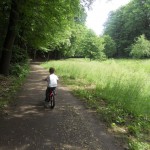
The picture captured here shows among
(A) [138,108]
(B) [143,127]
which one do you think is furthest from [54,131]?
(A) [138,108]

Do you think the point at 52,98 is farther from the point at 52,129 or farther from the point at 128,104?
the point at 128,104

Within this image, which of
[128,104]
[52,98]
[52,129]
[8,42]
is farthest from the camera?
[8,42]

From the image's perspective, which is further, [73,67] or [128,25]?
[128,25]

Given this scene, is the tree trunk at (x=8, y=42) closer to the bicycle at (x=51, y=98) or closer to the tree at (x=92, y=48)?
the bicycle at (x=51, y=98)

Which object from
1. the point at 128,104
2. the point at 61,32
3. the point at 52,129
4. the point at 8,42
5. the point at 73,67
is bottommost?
the point at 52,129

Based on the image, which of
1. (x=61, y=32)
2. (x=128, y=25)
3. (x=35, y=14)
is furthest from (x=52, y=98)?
(x=128, y=25)

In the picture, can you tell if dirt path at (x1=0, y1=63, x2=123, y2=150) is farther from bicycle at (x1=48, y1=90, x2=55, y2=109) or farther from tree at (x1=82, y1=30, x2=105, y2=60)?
tree at (x1=82, y1=30, x2=105, y2=60)

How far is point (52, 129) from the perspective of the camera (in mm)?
6902

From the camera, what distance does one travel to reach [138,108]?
919 cm

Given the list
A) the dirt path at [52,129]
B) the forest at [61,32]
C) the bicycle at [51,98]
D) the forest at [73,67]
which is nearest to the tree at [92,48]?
the forest at [61,32]

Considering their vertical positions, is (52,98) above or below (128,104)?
above

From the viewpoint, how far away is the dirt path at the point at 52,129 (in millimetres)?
5836

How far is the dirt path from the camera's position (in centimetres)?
584

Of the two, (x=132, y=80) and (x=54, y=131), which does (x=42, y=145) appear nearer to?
(x=54, y=131)
